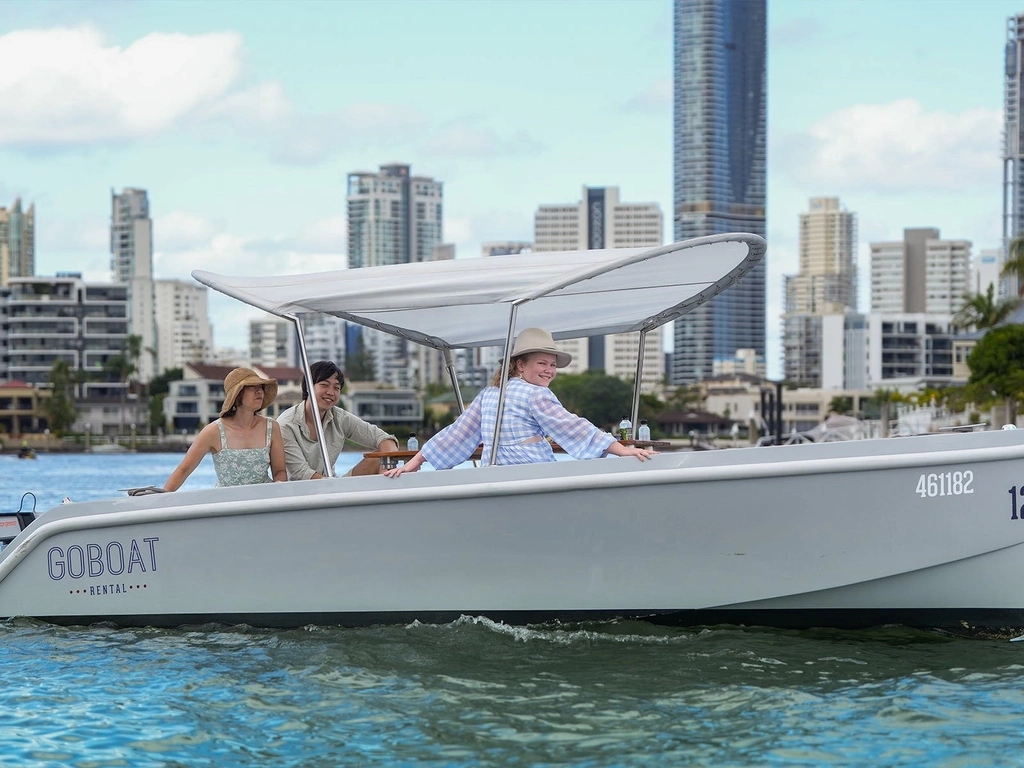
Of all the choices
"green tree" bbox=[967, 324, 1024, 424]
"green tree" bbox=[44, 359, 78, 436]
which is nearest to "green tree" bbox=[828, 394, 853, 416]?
"green tree" bbox=[44, 359, 78, 436]

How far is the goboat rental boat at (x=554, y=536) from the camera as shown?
6.38m

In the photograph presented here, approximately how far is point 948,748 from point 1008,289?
19086 centimetres

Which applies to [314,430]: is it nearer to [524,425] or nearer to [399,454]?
[399,454]

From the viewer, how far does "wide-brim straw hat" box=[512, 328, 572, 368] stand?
6945mm

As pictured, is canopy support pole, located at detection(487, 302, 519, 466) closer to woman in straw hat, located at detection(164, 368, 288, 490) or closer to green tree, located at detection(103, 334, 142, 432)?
woman in straw hat, located at detection(164, 368, 288, 490)

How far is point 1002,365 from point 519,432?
44425 millimetres

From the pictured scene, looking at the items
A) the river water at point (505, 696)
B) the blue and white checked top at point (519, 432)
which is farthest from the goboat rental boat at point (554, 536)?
the blue and white checked top at point (519, 432)

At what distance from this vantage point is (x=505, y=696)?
5.86 metres

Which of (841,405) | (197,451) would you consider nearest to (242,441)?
(197,451)

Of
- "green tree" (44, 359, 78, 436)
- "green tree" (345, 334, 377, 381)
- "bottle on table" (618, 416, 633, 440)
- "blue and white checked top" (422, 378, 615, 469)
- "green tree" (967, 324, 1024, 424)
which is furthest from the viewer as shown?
"green tree" (345, 334, 377, 381)

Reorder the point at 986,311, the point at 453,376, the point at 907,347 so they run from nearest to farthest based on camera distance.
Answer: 1. the point at 453,376
2. the point at 986,311
3. the point at 907,347

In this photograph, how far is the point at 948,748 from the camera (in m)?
5.13

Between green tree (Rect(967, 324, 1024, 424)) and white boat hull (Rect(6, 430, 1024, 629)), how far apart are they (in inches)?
1665

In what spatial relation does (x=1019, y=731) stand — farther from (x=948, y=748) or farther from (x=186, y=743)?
(x=186, y=743)
